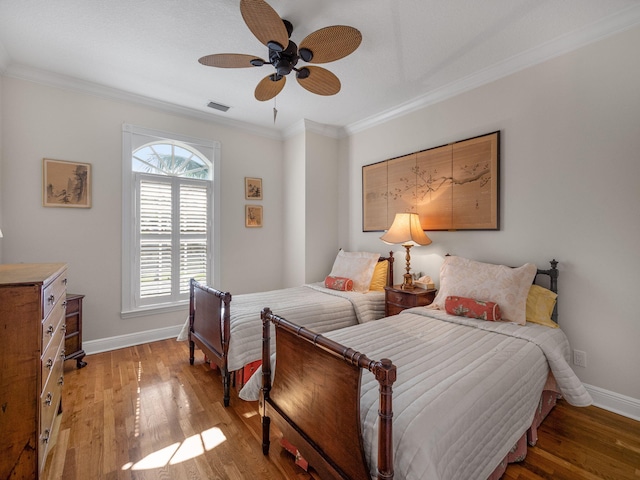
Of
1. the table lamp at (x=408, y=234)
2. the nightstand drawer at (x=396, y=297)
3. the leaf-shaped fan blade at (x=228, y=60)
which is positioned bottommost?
the nightstand drawer at (x=396, y=297)

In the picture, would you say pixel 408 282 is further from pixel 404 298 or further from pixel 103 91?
pixel 103 91

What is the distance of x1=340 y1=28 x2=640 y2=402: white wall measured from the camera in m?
2.15

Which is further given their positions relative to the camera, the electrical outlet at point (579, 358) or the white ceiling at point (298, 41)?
Result: the electrical outlet at point (579, 358)

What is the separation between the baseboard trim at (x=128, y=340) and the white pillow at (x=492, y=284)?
3161 millimetres

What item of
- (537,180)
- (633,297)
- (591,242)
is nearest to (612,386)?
(633,297)

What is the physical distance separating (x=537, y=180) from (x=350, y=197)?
234cm

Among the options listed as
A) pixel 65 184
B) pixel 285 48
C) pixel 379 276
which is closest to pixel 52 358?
pixel 65 184

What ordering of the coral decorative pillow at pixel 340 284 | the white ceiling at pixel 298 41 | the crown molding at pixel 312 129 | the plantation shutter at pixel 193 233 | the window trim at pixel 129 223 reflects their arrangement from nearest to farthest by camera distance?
the white ceiling at pixel 298 41 < the window trim at pixel 129 223 < the coral decorative pillow at pixel 340 284 < the plantation shutter at pixel 193 233 < the crown molding at pixel 312 129

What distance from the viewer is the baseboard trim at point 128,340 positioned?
3212 millimetres

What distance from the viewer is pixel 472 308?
2371 millimetres

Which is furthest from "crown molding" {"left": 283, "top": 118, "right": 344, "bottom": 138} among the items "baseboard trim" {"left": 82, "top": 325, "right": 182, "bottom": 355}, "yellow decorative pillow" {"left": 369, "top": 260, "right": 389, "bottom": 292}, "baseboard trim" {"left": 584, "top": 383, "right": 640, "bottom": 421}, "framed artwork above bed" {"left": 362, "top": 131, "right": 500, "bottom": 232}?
"baseboard trim" {"left": 584, "top": 383, "right": 640, "bottom": 421}

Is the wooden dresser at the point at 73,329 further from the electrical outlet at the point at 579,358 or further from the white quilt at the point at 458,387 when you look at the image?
the electrical outlet at the point at 579,358

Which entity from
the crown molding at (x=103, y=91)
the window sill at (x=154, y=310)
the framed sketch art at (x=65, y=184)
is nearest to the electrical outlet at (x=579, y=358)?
the window sill at (x=154, y=310)

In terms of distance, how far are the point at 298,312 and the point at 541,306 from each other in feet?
6.51
